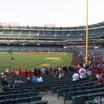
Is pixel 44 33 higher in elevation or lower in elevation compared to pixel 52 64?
higher

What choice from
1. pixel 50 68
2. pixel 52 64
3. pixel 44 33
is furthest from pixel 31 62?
pixel 44 33

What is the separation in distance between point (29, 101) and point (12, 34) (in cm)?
10740

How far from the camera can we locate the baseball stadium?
15.4 metres

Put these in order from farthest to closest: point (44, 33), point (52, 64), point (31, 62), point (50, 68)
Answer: point (44, 33), point (31, 62), point (52, 64), point (50, 68)

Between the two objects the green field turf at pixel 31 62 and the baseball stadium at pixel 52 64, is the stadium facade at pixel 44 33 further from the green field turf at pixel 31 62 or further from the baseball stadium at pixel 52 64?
the green field turf at pixel 31 62

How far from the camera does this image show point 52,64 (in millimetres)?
45938

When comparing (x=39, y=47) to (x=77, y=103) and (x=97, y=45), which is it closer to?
(x=97, y=45)

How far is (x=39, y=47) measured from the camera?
9331 centimetres

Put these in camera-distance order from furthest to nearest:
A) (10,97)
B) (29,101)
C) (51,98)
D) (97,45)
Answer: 1. (97,45)
2. (51,98)
3. (10,97)
4. (29,101)

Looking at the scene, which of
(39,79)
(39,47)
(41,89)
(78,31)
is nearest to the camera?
(41,89)

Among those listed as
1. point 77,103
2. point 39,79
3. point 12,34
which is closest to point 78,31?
point 12,34

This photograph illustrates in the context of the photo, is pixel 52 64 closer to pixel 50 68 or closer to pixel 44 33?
pixel 50 68

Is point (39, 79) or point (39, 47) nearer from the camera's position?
point (39, 79)

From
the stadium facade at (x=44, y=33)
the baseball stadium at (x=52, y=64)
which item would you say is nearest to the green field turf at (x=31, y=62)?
the baseball stadium at (x=52, y=64)
